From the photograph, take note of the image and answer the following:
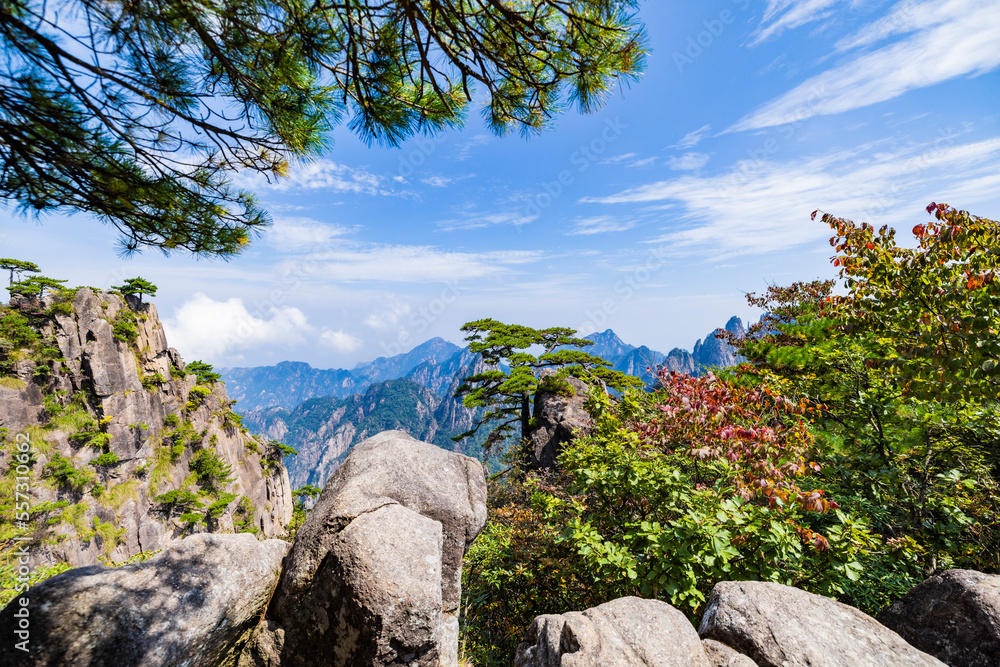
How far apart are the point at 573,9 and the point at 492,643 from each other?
346 inches

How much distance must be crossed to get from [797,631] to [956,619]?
4.95 ft

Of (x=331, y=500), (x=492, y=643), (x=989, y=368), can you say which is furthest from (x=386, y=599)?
(x=989, y=368)

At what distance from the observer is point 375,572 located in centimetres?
369

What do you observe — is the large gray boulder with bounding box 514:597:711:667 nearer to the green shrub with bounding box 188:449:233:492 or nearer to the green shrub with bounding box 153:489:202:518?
the green shrub with bounding box 153:489:202:518

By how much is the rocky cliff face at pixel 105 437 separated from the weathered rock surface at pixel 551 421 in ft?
101

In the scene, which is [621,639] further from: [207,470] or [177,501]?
[207,470]

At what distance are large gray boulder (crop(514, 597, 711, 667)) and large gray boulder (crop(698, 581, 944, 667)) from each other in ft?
1.21

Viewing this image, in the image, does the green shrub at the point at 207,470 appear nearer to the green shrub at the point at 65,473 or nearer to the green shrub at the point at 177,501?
the green shrub at the point at 177,501

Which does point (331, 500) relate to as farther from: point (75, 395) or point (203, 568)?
point (75, 395)

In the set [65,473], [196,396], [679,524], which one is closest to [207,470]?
[196,396]

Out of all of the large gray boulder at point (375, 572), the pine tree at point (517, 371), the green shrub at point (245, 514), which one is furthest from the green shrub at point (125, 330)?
the large gray boulder at point (375, 572)

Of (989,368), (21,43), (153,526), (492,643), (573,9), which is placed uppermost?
(573,9)

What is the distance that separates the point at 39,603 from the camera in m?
3.07

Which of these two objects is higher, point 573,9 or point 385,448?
point 573,9
